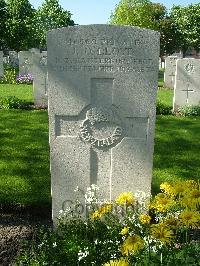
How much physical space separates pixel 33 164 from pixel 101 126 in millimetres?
2495

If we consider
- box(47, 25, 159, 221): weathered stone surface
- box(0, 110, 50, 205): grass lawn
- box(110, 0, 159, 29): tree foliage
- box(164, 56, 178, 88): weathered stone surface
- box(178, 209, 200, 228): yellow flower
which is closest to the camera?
box(178, 209, 200, 228): yellow flower

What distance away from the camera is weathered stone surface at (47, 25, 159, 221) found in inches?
129

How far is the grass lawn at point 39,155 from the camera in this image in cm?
485

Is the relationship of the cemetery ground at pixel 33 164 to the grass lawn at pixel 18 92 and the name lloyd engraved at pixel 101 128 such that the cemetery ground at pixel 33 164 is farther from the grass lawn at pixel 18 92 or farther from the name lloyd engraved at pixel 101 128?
the grass lawn at pixel 18 92

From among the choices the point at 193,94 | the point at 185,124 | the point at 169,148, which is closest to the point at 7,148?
the point at 169,148

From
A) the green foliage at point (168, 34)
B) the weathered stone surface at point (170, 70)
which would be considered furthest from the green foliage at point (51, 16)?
the weathered stone surface at point (170, 70)

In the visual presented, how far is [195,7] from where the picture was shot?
4447 centimetres

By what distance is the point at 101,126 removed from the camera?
11.6 ft

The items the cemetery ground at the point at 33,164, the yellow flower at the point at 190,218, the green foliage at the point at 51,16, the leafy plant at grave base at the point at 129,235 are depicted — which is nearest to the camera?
the yellow flower at the point at 190,218

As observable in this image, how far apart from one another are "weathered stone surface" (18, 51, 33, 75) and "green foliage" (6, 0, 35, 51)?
22784 mm

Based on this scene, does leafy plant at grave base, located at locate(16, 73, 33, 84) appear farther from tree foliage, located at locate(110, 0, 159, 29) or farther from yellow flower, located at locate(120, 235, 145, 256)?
tree foliage, located at locate(110, 0, 159, 29)

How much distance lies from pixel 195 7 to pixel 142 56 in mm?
45159

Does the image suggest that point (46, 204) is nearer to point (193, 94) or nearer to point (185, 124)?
point (185, 124)

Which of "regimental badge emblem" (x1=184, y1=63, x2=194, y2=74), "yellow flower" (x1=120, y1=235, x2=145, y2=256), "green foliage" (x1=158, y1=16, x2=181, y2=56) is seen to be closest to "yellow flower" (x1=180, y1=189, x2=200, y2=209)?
"yellow flower" (x1=120, y1=235, x2=145, y2=256)
